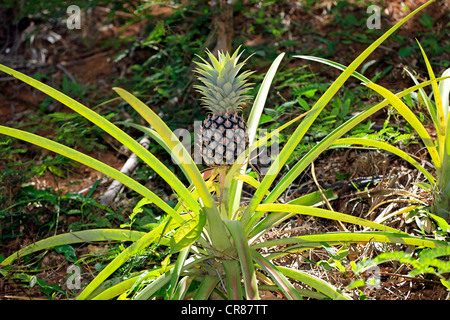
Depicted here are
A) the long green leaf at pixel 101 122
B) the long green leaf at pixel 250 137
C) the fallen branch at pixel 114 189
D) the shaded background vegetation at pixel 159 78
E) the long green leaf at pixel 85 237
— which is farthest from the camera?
the fallen branch at pixel 114 189

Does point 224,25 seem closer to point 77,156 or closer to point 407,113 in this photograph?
point 407,113

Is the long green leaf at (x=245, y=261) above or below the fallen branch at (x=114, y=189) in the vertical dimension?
below

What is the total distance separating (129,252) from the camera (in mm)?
1550

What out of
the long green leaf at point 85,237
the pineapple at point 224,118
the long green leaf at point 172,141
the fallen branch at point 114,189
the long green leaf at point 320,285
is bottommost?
the long green leaf at point 320,285

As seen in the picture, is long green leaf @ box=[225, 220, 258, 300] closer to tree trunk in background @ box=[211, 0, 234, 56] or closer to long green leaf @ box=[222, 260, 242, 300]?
long green leaf @ box=[222, 260, 242, 300]

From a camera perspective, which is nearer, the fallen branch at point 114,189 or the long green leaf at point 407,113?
the long green leaf at point 407,113

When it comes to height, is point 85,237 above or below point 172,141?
below

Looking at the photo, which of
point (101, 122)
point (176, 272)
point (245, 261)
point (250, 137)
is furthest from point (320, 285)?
point (101, 122)

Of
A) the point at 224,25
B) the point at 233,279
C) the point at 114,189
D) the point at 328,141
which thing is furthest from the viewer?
the point at 224,25

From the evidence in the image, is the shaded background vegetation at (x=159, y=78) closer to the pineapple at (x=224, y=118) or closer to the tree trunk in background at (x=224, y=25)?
the tree trunk in background at (x=224, y=25)

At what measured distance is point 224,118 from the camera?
1.59 meters

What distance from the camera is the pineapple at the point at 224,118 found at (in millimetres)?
1573

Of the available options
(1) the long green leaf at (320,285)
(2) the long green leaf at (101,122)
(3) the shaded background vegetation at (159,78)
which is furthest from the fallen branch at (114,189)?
(1) the long green leaf at (320,285)
